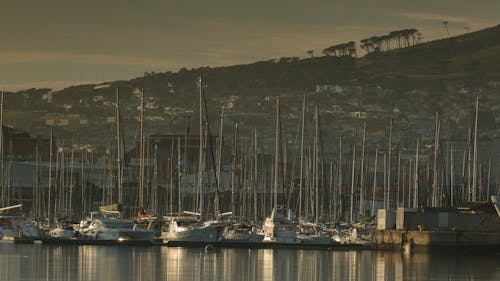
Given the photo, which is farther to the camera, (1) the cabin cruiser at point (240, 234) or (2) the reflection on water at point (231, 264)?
(1) the cabin cruiser at point (240, 234)

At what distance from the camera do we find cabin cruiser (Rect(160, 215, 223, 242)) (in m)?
81.6

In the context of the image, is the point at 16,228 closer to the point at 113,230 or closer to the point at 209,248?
the point at 113,230

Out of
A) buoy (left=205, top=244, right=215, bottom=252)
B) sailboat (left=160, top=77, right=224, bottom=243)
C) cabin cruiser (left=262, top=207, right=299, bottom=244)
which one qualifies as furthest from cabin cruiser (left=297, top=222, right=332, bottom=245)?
buoy (left=205, top=244, right=215, bottom=252)

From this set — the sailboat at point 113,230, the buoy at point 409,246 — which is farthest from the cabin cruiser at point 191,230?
the buoy at point 409,246

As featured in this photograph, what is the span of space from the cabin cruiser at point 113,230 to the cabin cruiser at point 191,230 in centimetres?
107

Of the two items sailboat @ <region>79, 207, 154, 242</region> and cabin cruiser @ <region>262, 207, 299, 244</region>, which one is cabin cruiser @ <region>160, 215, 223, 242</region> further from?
cabin cruiser @ <region>262, 207, 299, 244</region>

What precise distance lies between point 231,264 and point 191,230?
15.7 meters

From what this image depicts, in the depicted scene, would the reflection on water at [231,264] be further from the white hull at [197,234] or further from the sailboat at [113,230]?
the sailboat at [113,230]

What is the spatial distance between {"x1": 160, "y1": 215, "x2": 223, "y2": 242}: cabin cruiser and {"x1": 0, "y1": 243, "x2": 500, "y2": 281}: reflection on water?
2093 mm

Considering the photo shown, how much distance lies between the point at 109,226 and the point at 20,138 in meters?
101

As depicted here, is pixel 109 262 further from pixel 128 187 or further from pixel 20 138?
pixel 20 138

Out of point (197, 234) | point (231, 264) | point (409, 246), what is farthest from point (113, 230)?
point (231, 264)

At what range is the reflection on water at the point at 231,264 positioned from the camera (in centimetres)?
5938

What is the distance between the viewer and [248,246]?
8262 cm
